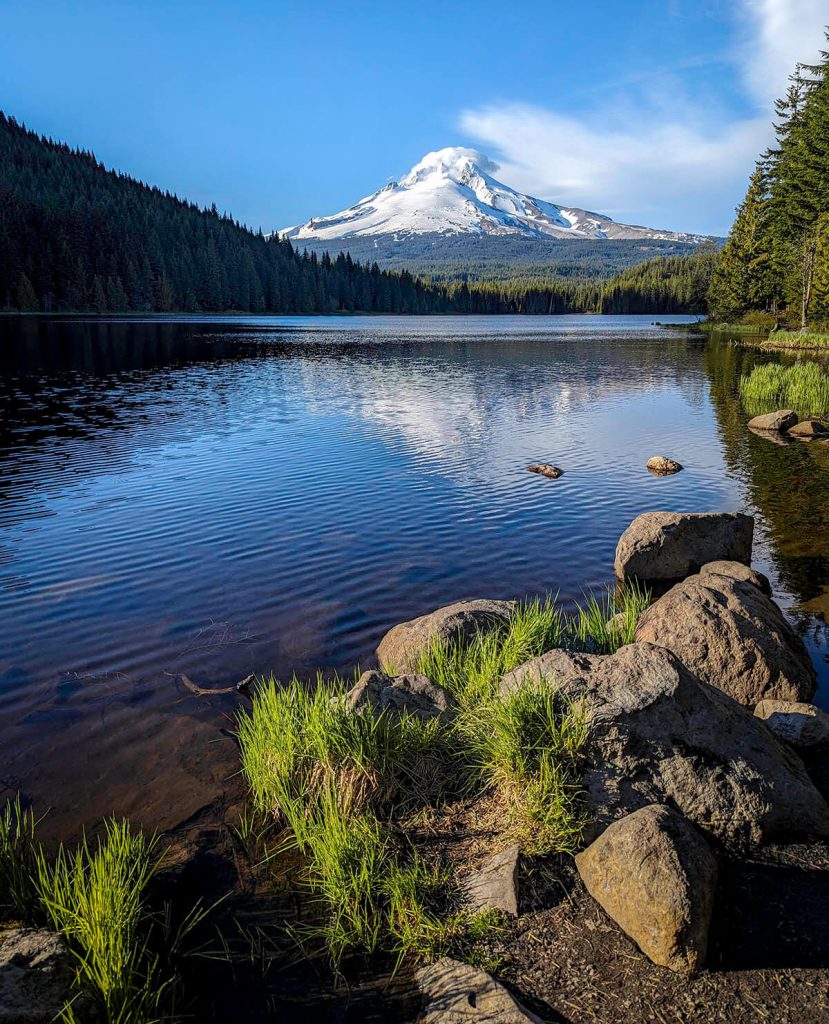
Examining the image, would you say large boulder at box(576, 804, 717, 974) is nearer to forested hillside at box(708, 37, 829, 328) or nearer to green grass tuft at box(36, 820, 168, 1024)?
green grass tuft at box(36, 820, 168, 1024)

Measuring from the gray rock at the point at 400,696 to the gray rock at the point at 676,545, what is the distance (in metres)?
6.65

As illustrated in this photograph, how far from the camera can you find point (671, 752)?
624 centimetres

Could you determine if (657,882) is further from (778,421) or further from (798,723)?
(778,421)

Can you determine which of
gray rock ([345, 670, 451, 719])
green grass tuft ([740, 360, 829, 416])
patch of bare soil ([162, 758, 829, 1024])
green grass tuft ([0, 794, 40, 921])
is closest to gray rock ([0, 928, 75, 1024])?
green grass tuft ([0, 794, 40, 921])

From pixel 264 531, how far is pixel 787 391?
31.7 meters

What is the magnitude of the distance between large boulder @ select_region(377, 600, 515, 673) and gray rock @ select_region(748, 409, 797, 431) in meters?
24.2

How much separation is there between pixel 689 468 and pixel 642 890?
801 inches

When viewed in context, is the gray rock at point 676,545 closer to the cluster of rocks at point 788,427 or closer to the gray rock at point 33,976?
the gray rock at point 33,976

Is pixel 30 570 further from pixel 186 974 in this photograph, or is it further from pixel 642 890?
pixel 642 890

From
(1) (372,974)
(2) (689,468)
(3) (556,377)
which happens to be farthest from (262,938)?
(3) (556,377)

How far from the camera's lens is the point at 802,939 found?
4.80 metres

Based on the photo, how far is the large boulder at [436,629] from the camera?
29.3 feet

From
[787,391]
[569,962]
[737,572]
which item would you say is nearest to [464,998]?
[569,962]

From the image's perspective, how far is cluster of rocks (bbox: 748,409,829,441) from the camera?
90.7ft
